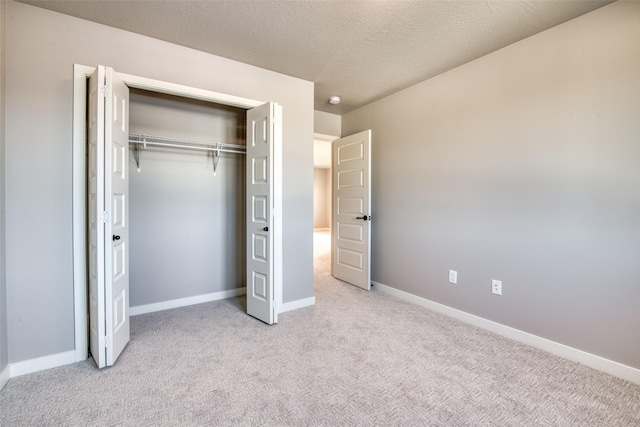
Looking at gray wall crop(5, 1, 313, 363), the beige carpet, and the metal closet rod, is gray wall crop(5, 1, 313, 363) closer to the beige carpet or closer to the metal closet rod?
the beige carpet

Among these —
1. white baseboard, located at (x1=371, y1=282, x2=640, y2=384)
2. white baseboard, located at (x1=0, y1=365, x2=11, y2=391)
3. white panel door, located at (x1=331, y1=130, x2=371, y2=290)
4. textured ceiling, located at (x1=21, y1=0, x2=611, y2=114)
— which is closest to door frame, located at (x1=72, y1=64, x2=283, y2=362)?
white baseboard, located at (x1=0, y1=365, x2=11, y2=391)

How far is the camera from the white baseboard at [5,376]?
5.95 feet

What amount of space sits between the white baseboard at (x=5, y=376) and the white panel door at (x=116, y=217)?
57 centimetres

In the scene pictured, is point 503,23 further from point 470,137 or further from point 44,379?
point 44,379

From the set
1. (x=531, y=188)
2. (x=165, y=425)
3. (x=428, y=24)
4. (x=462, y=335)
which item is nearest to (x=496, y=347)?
(x=462, y=335)

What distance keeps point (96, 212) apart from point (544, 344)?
3.49m

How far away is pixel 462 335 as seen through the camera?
2.55m

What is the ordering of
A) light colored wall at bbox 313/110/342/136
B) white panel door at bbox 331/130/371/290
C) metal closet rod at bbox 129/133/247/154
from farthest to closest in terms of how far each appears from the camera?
light colored wall at bbox 313/110/342/136
white panel door at bbox 331/130/371/290
metal closet rod at bbox 129/133/247/154

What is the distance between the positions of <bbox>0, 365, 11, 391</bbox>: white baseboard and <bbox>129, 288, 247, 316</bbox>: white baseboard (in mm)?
1006

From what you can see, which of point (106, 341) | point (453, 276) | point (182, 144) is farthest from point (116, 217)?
point (453, 276)

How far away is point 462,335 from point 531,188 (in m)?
1.39

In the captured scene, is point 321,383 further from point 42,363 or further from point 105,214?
point 42,363

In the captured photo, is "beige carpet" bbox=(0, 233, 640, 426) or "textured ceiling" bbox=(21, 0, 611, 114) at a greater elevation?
"textured ceiling" bbox=(21, 0, 611, 114)

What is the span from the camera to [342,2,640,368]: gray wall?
194cm
